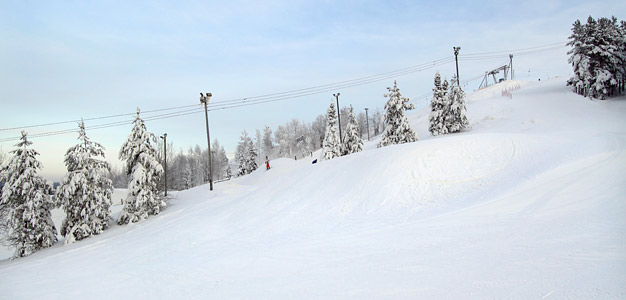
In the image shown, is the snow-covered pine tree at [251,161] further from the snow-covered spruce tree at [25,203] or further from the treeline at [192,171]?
the snow-covered spruce tree at [25,203]

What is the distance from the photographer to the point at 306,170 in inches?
735

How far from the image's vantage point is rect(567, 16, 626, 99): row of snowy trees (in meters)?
27.4

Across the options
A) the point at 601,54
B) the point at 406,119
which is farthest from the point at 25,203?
the point at 601,54

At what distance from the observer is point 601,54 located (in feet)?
89.7

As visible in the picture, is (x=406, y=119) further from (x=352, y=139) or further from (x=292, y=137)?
(x=292, y=137)

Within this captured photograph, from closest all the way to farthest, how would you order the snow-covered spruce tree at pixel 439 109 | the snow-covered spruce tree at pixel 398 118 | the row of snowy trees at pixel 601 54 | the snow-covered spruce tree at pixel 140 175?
the snow-covered spruce tree at pixel 140 175
the row of snowy trees at pixel 601 54
the snow-covered spruce tree at pixel 398 118
the snow-covered spruce tree at pixel 439 109

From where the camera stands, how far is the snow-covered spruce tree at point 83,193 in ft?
57.0

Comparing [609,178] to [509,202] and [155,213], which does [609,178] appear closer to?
[509,202]

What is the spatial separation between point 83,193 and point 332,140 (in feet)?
91.9

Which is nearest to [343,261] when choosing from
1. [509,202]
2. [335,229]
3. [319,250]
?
[319,250]

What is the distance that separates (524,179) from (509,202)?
7.75 ft

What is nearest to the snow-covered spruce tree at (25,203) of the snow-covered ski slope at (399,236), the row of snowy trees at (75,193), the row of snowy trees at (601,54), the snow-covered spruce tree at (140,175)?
the row of snowy trees at (75,193)

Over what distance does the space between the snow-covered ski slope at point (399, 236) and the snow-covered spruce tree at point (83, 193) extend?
1092 mm

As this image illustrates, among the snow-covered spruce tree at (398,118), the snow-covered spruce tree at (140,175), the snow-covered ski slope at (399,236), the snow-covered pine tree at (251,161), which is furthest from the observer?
the snow-covered pine tree at (251,161)
